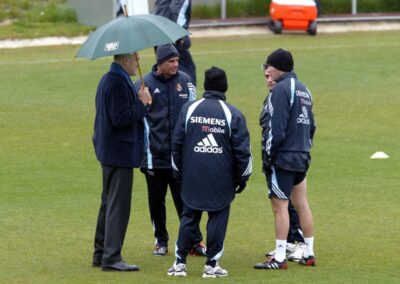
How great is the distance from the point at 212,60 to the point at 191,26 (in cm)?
362

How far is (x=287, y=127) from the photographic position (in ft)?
34.0

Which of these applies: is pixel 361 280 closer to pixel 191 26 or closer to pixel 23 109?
pixel 23 109

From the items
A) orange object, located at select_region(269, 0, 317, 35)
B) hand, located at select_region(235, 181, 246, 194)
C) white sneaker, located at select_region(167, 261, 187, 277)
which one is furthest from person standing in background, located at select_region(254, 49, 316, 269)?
orange object, located at select_region(269, 0, 317, 35)

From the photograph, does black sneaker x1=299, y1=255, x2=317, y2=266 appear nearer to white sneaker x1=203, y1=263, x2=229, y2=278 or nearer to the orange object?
white sneaker x1=203, y1=263, x2=229, y2=278

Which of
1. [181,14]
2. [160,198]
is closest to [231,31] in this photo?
[181,14]

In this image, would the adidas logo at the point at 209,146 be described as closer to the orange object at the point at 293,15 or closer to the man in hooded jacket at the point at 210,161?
the man in hooded jacket at the point at 210,161

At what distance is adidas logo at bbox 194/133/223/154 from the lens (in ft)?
33.0

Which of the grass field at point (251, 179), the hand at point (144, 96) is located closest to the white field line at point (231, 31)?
the grass field at point (251, 179)

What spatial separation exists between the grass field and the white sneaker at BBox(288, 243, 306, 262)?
119mm

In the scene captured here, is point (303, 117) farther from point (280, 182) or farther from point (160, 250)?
point (160, 250)

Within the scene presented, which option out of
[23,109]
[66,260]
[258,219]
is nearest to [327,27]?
[23,109]

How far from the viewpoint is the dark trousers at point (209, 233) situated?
10.2 meters

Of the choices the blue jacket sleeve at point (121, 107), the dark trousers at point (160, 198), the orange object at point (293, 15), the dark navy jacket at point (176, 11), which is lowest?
the orange object at point (293, 15)

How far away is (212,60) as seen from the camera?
→ 23469 mm
